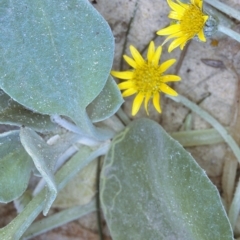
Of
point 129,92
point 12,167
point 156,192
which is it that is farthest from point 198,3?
point 12,167

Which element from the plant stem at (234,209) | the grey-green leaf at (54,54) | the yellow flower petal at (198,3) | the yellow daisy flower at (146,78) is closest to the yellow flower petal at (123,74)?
the yellow daisy flower at (146,78)

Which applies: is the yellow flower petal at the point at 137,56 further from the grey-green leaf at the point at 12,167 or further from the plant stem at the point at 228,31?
the grey-green leaf at the point at 12,167

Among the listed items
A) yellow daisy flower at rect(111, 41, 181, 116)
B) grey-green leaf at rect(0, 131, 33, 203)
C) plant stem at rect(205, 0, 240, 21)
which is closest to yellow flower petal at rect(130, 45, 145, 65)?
yellow daisy flower at rect(111, 41, 181, 116)

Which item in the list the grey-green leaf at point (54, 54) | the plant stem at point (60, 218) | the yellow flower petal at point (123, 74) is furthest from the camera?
the plant stem at point (60, 218)

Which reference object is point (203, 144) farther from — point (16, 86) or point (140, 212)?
point (16, 86)

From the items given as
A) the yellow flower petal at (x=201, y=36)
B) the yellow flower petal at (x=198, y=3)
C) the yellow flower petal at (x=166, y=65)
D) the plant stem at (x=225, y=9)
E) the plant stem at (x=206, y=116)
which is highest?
the yellow flower petal at (x=198, y=3)

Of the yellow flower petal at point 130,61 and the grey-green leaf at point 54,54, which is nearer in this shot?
the grey-green leaf at point 54,54
